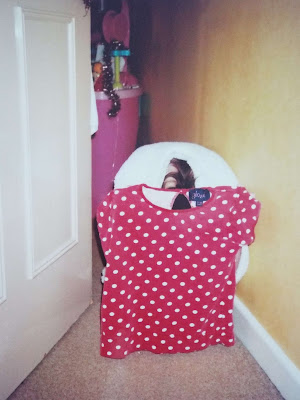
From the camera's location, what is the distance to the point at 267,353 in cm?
128

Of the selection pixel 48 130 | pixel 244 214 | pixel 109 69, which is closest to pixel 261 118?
pixel 244 214

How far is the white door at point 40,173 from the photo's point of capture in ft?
3.31

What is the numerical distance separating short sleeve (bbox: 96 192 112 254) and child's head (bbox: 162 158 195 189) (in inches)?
11.9

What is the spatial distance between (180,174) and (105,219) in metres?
0.38

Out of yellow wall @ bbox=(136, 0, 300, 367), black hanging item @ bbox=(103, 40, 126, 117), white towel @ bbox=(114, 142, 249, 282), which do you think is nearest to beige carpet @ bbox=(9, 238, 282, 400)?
yellow wall @ bbox=(136, 0, 300, 367)

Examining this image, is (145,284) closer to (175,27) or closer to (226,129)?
(226,129)

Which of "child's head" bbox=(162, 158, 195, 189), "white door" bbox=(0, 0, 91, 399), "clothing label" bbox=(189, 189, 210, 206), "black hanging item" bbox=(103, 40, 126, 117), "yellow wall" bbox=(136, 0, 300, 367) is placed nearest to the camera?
"white door" bbox=(0, 0, 91, 399)

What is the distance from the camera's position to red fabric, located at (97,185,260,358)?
1193 mm

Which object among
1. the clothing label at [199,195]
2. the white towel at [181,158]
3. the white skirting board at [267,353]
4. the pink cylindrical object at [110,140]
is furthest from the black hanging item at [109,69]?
the white skirting board at [267,353]

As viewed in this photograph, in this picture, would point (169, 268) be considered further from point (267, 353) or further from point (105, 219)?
point (267, 353)

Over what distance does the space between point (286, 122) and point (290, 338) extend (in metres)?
0.62

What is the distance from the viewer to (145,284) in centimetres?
127

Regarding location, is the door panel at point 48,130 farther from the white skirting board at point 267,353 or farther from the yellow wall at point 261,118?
the white skirting board at point 267,353

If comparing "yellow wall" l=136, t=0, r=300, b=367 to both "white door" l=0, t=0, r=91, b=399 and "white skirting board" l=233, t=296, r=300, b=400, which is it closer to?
"white skirting board" l=233, t=296, r=300, b=400
